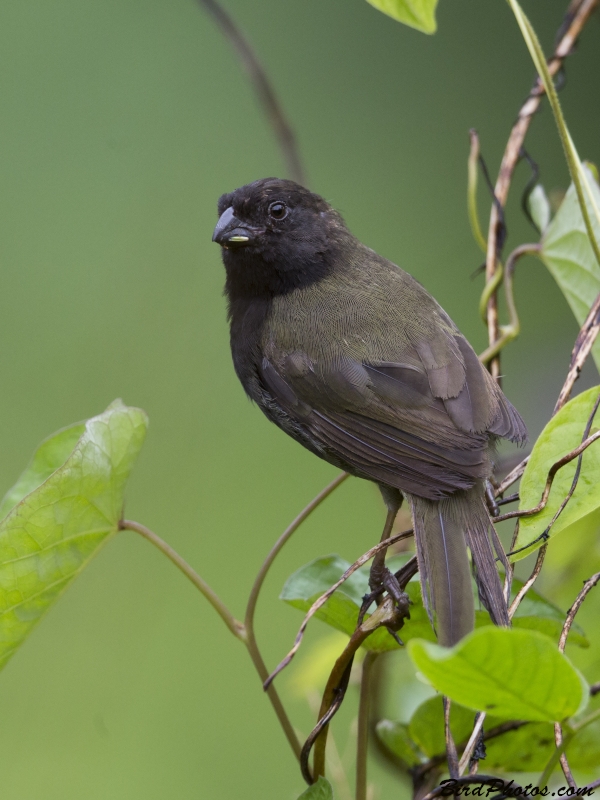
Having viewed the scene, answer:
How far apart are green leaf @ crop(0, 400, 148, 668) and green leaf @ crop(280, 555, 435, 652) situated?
0.38m

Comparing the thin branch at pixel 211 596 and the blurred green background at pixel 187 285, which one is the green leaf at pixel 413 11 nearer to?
the thin branch at pixel 211 596

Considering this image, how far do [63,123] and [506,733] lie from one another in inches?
189

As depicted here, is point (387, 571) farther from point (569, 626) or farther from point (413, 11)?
point (413, 11)

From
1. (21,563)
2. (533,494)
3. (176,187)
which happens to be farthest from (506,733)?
(176,187)

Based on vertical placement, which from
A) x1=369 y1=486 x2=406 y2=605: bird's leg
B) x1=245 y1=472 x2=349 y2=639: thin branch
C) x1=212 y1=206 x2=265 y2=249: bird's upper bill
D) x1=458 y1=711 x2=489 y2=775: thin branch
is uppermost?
x1=212 y1=206 x2=265 y2=249: bird's upper bill

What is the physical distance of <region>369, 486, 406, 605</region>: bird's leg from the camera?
64.1 inches

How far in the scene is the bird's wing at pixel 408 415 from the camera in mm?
1915

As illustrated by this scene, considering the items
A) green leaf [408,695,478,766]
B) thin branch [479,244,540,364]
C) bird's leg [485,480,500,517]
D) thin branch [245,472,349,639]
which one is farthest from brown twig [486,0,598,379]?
green leaf [408,695,478,766]

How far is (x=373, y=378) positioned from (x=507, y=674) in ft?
3.57

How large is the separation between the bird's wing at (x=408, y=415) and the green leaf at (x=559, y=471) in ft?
1.17

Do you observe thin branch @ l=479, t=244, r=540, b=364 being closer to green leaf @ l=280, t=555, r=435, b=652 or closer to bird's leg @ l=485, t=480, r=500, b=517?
bird's leg @ l=485, t=480, r=500, b=517

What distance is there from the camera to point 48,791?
4301 millimetres

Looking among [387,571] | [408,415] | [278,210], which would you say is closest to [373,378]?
[408,415]

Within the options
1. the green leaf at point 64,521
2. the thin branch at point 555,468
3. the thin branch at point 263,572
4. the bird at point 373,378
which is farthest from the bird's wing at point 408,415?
the green leaf at point 64,521
